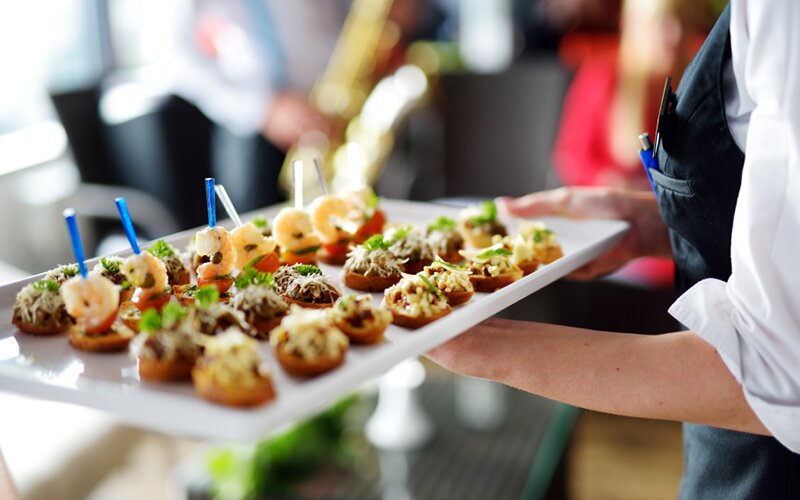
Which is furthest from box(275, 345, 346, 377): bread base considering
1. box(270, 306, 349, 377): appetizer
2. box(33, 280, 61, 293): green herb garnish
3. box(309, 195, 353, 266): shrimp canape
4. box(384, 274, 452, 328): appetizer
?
box(309, 195, 353, 266): shrimp canape

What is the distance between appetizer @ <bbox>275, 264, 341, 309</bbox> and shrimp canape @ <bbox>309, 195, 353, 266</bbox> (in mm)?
319

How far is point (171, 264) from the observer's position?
161 centimetres

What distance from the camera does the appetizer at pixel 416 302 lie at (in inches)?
54.9

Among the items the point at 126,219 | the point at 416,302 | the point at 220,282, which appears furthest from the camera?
the point at 220,282

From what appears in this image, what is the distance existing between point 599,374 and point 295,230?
0.77 meters

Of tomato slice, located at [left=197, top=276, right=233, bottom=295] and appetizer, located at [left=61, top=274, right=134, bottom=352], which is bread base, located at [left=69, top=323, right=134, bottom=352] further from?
tomato slice, located at [left=197, top=276, right=233, bottom=295]

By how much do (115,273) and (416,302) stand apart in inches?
22.7

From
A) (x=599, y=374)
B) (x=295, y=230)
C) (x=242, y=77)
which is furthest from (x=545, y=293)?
(x=599, y=374)

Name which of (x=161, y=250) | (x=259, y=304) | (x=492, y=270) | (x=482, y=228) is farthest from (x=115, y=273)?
(x=482, y=228)

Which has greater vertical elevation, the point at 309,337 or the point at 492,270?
the point at 309,337

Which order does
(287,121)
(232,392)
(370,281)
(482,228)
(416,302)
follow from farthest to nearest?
(287,121) < (482,228) < (370,281) < (416,302) < (232,392)

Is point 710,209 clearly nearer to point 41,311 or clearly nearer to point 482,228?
point 482,228

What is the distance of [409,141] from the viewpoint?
5492 millimetres

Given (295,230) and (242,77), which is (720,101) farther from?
(242,77)
